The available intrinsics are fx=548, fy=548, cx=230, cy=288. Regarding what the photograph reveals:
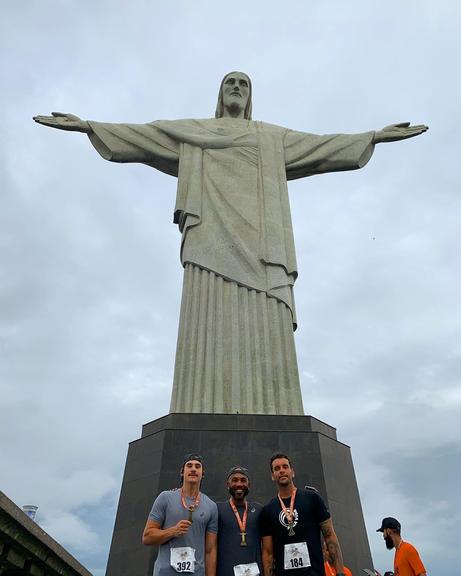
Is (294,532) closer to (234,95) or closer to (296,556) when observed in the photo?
(296,556)

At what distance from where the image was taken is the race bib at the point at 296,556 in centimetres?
349

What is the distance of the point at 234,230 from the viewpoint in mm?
8992

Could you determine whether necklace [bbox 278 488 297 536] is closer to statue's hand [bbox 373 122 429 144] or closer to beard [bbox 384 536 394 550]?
beard [bbox 384 536 394 550]

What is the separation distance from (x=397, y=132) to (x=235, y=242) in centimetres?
409

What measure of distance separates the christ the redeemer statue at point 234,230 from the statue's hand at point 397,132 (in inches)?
0.7

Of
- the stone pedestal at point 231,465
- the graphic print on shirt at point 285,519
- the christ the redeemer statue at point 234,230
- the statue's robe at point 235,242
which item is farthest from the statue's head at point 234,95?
the graphic print on shirt at point 285,519

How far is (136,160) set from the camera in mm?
10367

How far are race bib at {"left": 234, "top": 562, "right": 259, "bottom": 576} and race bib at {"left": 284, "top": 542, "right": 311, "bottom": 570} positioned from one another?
0.20 metres

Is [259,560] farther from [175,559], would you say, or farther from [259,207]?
[259,207]

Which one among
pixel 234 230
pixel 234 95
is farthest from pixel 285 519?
pixel 234 95

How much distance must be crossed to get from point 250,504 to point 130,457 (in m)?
3.39

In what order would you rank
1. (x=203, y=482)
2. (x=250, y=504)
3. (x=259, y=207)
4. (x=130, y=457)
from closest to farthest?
(x=250, y=504), (x=203, y=482), (x=130, y=457), (x=259, y=207)

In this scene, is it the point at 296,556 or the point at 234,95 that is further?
the point at 234,95

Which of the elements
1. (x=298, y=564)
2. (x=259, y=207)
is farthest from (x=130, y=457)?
(x=259, y=207)
